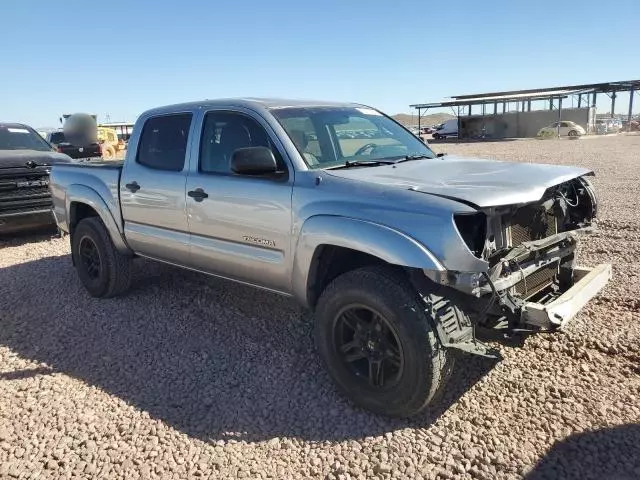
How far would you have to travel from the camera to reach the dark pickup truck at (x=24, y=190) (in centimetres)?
827

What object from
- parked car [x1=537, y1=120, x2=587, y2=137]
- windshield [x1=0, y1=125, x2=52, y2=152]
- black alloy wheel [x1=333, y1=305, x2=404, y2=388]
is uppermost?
windshield [x1=0, y1=125, x2=52, y2=152]

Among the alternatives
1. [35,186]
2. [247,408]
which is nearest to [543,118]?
[35,186]

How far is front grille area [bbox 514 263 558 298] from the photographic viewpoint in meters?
3.45

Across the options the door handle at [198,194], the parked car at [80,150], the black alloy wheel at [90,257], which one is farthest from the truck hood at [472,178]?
the parked car at [80,150]

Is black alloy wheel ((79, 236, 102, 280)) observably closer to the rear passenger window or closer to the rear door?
the rear door

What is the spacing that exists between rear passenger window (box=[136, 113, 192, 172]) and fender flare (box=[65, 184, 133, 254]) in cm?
68

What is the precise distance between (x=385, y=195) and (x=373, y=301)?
628mm

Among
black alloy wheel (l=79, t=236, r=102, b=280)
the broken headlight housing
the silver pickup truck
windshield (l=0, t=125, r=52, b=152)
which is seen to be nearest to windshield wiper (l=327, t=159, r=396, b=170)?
the silver pickup truck

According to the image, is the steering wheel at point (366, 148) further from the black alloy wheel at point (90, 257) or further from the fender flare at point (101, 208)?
the black alloy wheel at point (90, 257)

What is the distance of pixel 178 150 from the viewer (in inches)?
186

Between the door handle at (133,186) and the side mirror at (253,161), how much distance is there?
1.69 metres

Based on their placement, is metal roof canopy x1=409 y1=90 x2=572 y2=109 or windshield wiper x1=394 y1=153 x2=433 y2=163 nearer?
windshield wiper x1=394 y1=153 x2=433 y2=163

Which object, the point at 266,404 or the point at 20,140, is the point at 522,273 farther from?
the point at 20,140

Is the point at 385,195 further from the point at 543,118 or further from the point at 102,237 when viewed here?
the point at 543,118
